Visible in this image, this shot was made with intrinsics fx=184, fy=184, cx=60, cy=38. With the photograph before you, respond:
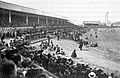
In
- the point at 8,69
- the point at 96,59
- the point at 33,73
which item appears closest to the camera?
the point at 8,69

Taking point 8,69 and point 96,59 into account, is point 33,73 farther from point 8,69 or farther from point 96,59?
point 96,59

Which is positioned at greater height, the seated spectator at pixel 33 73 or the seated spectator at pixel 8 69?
the seated spectator at pixel 8 69

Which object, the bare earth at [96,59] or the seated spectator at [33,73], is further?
the bare earth at [96,59]

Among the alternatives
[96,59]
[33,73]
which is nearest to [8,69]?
[33,73]

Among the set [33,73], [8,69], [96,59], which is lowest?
[96,59]

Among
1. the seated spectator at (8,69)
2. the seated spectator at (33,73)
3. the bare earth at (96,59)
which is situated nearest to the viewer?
the seated spectator at (8,69)

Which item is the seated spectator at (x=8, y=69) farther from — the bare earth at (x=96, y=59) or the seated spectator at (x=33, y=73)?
the bare earth at (x=96, y=59)

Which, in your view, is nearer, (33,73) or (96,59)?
(33,73)

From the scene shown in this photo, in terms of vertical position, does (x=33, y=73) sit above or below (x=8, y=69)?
below

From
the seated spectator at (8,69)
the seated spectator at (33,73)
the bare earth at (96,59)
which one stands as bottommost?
the bare earth at (96,59)

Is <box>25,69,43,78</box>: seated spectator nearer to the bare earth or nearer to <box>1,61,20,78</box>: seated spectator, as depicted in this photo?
<box>1,61,20,78</box>: seated spectator

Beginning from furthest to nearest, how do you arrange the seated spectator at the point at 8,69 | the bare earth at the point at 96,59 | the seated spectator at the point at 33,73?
the bare earth at the point at 96,59 < the seated spectator at the point at 33,73 < the seated spectator at the point at 8,69

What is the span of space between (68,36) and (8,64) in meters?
25.1

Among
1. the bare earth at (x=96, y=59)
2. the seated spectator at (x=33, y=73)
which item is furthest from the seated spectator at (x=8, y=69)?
the bare earth at (x=96, y=59)
